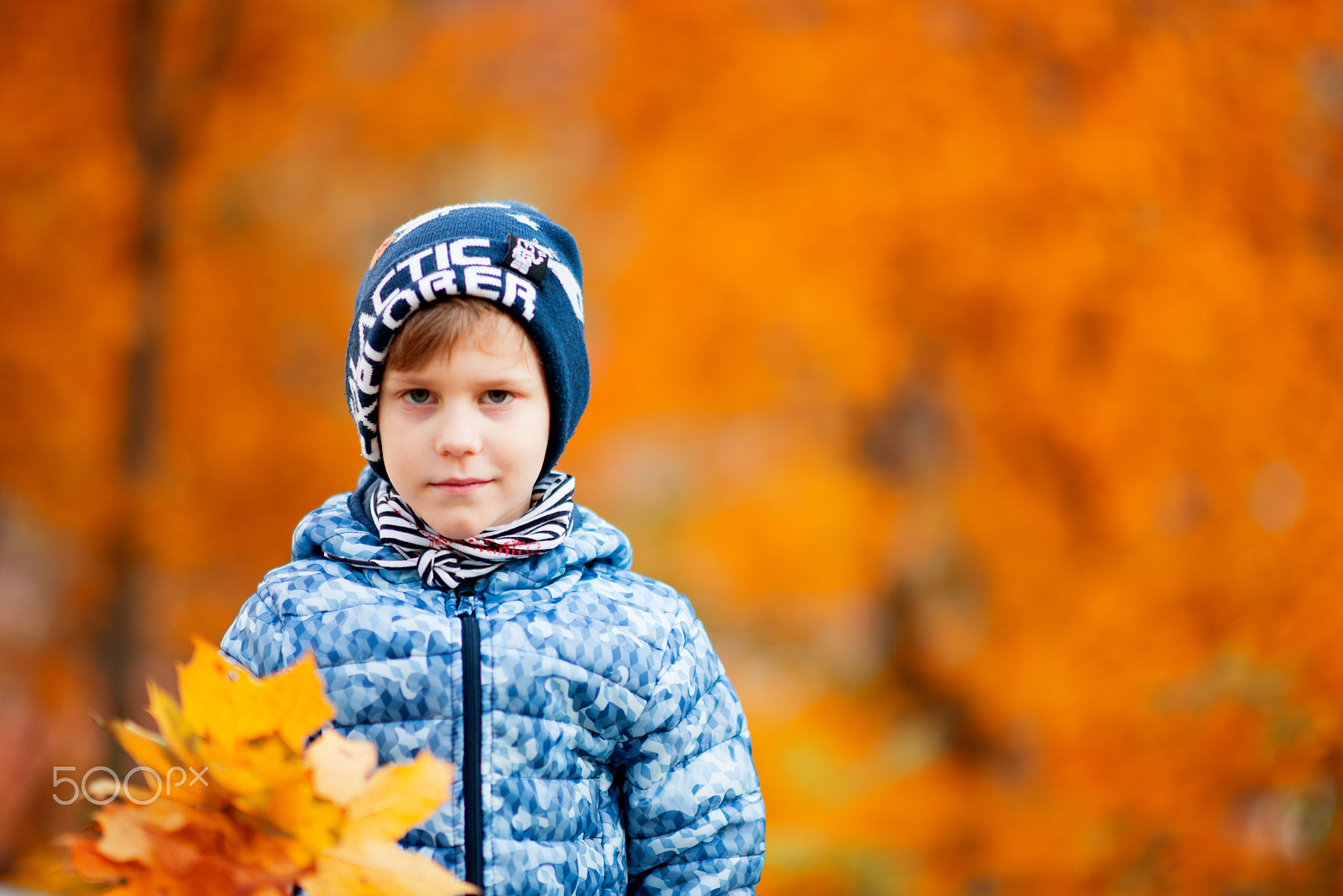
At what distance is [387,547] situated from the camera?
1286mm

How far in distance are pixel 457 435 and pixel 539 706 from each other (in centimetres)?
30

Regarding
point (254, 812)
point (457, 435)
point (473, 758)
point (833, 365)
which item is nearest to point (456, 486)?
point (457, 435)

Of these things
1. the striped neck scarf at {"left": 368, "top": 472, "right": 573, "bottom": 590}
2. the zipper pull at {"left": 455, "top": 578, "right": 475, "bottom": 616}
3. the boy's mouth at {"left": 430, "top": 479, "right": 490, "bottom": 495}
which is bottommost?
the zipper pull at {"left": 455, "top": 578, "right": 475, "bottom": 616}

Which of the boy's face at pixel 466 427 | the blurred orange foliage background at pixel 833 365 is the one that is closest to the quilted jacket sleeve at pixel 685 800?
the boy's face at pixel 466 427

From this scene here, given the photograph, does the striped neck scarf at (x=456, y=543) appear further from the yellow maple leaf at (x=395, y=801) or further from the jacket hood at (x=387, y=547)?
the yellow maple leaf at (x=395, y=801)

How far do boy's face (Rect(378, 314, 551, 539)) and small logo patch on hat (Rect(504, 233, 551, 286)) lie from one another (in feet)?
0.19

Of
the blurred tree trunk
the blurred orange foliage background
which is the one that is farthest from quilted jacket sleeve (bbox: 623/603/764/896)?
the blurred tree trunk

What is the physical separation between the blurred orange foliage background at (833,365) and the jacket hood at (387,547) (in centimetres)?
215

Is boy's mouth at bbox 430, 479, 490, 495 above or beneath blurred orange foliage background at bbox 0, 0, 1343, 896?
beneath

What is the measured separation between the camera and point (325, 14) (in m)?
4.12

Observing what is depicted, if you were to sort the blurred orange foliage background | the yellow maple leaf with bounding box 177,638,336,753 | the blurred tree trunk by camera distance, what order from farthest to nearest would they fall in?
the blurred tree trunk, the blurred orange foliage background, the yellow maple leaf with bounding box 177,638,336,753

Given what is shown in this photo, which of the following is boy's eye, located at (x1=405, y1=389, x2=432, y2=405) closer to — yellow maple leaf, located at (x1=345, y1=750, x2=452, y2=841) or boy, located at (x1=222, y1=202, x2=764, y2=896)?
boy, located at (x1=222, y1=202, x2=764, y2=896)

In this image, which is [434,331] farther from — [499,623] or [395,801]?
[395,801]

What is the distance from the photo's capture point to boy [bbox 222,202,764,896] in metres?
1.19
